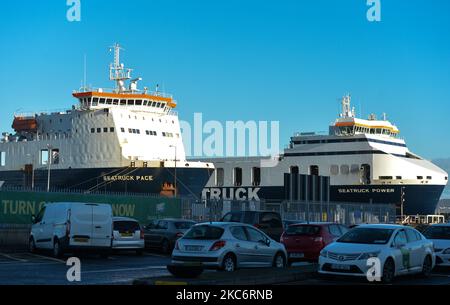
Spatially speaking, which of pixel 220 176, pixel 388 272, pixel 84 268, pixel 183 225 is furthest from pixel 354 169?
pixel 388 272

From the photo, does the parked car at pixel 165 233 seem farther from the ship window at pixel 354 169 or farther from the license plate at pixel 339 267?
the ship window at pixel 354 169

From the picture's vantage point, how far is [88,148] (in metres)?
69.9

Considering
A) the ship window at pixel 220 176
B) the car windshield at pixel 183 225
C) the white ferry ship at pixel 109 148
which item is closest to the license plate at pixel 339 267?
the car windshield at pixel 183 225

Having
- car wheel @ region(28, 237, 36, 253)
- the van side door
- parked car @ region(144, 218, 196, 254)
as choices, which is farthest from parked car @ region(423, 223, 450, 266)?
car wheel @ region(28, 237, 36, 253)

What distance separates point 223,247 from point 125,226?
8783 millimetres

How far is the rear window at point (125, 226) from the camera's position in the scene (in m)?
25.8

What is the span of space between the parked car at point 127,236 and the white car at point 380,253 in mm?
10105

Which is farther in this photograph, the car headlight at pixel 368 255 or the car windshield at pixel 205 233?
the car windshield at pixel 205 233

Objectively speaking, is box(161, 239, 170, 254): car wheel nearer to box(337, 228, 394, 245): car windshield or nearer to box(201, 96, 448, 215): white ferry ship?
box(337, 228, 394, 245): car windshield

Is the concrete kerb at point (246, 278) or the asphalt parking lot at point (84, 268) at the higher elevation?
the concrete kerb at point (246, 278)
